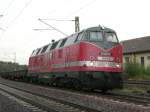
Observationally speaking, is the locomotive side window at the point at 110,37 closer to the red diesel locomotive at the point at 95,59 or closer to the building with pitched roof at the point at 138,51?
the red diesel locomotive at the point at 95,59

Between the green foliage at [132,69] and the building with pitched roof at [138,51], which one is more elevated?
the building with pitched roof at [138,51]

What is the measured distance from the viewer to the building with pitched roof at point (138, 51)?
50.2 m

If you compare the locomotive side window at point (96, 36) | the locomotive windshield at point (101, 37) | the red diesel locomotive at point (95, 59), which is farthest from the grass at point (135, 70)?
the locomotive side window at point (96, 36)

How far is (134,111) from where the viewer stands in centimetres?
1135

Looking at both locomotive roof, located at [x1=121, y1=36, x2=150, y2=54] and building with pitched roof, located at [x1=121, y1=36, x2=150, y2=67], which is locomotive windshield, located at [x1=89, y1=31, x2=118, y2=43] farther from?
locomotive roof, located at [x1=121, y1=36, x2=150, y2=54]

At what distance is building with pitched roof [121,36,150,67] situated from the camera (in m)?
50.2

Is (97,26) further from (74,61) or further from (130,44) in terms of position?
(130,44)

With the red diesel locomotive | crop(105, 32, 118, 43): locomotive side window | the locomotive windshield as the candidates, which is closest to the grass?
the red diesel locomotive

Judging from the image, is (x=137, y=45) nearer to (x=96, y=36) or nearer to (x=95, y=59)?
(x=96, y=36)

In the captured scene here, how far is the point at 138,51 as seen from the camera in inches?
2014

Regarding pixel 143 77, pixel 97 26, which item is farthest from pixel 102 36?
pixel 143 77

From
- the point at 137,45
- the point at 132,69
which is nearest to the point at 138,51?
the point at 137,45

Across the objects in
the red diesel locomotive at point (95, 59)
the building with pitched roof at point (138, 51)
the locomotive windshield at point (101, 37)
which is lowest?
the red diesel locomotive at point (95, 59)

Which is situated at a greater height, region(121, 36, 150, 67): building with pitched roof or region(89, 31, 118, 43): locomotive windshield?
region(121, 36, 150, 67): building with pitched roof
